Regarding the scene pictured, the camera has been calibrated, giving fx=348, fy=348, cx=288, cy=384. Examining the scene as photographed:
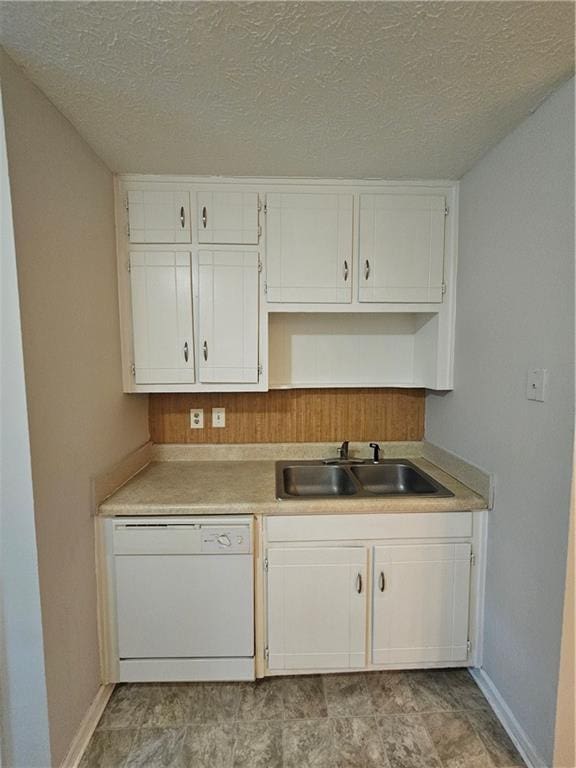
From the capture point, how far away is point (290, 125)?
131 centimetres

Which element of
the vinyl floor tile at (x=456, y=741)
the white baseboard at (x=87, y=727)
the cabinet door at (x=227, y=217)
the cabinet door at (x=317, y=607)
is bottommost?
the vinyl floor tile at (x=456, y=741)

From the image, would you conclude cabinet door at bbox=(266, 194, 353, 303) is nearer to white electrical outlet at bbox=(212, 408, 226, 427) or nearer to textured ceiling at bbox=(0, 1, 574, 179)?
textured ceiling at bbox=(0, 1, 574, 179)

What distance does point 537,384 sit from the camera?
1224 mm

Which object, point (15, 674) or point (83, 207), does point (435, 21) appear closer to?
Answer: point (83, 207)

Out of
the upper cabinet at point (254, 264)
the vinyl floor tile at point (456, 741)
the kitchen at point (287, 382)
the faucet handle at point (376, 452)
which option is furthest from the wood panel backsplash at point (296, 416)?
the vinyl floor tile at point (456, 741)

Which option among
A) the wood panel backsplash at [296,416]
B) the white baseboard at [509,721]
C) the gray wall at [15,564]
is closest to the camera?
the gray wall at [15,564]

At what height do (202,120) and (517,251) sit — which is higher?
(202,120)

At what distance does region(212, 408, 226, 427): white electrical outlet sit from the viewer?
212cm

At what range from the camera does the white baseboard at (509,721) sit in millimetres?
1246

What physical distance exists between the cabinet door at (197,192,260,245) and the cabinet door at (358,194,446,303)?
1.83 feet

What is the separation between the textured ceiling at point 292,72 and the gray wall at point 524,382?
199mm

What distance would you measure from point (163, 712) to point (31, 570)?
91 centimetres

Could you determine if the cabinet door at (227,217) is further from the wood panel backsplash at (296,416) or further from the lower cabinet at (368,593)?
the lower cabinet at (368,593)

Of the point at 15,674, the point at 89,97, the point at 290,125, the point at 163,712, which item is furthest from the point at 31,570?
the point at 290,125
